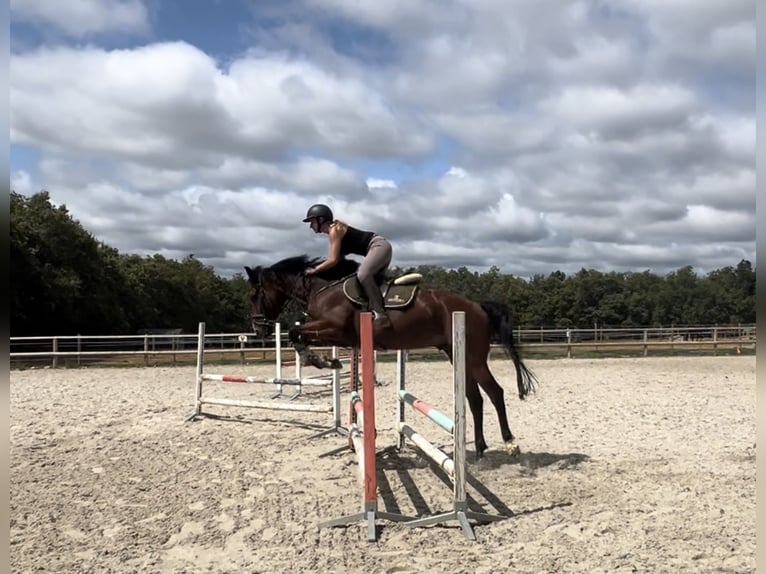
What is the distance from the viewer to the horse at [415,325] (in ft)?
17.5

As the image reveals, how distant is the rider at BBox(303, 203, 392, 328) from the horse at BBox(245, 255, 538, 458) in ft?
0.48

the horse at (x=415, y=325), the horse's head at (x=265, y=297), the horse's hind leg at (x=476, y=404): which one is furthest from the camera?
the horse's head at (x=265, y=297)

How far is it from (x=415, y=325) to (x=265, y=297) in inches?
65.6

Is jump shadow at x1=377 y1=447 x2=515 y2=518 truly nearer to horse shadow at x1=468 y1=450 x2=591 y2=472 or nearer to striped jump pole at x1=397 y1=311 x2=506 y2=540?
striped jump pole at x1=397 y1=311 x2=506 y2=540

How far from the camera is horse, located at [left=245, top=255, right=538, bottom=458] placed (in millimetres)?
5336

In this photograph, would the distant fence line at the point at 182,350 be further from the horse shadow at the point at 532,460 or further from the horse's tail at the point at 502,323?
the horse's tail at the point at 502,323

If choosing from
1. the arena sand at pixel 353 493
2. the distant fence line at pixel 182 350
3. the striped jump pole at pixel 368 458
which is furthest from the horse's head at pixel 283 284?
the distant fence line at pixel 182 350

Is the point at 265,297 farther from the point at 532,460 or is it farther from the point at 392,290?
the point at 532,460

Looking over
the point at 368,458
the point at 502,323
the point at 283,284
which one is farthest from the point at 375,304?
the point at 368,458

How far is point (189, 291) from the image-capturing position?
44656 millimetres

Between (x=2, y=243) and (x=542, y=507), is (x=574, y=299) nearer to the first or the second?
(x=542, y=507)

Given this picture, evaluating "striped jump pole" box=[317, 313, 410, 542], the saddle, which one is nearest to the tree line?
the saddle

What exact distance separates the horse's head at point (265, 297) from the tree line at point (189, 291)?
58 cm

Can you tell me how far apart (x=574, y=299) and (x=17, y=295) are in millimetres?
46038
